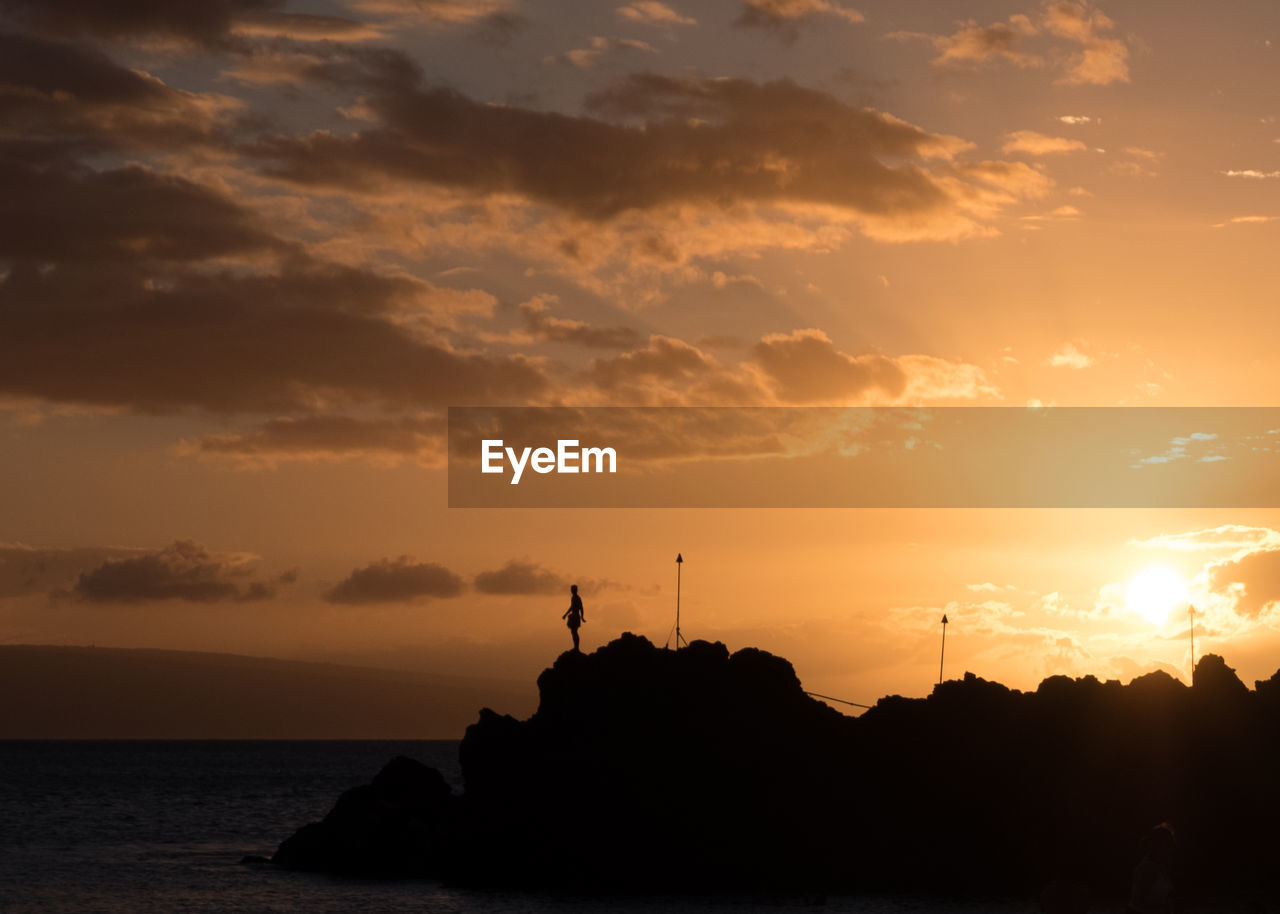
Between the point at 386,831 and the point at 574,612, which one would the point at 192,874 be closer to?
the point at 386,831

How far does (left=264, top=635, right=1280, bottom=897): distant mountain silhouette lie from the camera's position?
62.7 metres

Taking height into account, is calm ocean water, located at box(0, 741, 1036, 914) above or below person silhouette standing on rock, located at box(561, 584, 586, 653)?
below

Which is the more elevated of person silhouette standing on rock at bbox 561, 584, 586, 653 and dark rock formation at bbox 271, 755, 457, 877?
person silhouette standing on rock at bbox 561, 584, 586, 653

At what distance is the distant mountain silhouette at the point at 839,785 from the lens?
62719 millimetres

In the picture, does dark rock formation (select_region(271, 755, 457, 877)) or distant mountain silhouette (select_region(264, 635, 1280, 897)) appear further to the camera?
dark rock formation (select_region(271, 755, 457, 877))

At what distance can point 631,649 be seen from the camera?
65.4 meters

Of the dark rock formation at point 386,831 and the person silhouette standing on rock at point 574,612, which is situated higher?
the person silhouette standing on rock at point 574,612

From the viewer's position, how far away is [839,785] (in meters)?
65.9

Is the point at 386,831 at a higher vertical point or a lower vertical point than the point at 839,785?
lower

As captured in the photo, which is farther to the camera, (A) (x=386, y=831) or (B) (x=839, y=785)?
(A) (x=386, y=831)

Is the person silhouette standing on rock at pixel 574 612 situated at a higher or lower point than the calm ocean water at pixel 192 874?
higher

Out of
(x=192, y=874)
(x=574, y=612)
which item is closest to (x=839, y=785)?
(x=574, y=612)

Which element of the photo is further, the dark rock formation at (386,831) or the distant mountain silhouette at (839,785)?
the dark rock formation at (386,831)

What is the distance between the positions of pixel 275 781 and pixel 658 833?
13734cm
